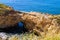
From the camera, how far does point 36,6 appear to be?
27.2 metres

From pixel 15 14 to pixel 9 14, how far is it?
0.50m

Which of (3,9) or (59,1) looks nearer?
Result: (3,9)

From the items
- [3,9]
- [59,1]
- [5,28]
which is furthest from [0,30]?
[59,1]

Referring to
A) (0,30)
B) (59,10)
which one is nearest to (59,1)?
(59,10)

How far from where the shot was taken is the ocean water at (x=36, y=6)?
82.3 feet

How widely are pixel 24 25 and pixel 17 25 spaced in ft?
1.98

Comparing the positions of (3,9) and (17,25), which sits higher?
(3,9)

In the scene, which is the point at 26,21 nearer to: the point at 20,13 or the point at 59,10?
the point at 20,13

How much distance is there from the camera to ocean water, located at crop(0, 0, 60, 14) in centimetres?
2508

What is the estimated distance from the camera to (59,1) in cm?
2927

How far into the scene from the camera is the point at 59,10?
2566 centimetres

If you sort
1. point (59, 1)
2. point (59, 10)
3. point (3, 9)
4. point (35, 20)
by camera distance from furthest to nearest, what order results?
point (59, 1), point (59, 10), point (3, 9), point (35, 20)

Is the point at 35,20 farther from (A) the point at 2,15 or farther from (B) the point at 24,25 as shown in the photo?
(A) the point at 2,15

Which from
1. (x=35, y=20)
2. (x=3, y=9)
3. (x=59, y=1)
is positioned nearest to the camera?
(x=35, y=20)
